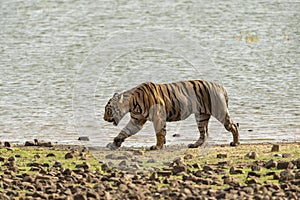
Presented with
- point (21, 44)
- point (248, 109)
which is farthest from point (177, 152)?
point (21, 44)

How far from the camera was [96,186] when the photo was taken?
9461 mm

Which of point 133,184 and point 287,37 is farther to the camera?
point 287,37

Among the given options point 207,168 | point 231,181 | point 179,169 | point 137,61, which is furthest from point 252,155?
point 137,61

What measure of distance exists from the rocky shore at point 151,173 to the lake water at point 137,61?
182cm

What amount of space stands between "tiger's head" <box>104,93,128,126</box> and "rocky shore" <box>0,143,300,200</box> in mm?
522

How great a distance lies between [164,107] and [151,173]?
2744 millimetres

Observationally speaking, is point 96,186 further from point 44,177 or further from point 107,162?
point 107,162

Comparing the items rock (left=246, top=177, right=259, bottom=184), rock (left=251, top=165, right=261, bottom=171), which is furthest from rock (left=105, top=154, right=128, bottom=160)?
rock (left=246, top=177, right=259, bottom=184)

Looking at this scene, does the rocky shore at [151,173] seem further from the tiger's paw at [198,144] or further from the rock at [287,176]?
the tiger's paw at [198,144]

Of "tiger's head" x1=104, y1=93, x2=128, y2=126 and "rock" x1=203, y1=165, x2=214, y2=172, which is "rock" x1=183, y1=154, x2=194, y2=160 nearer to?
"rock" x1=203, y1=165, x2=214, y2=172

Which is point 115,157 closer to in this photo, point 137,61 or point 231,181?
point 231,181

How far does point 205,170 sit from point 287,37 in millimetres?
18046

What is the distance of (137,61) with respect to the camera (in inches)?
915

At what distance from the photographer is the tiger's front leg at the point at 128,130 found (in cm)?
1326
